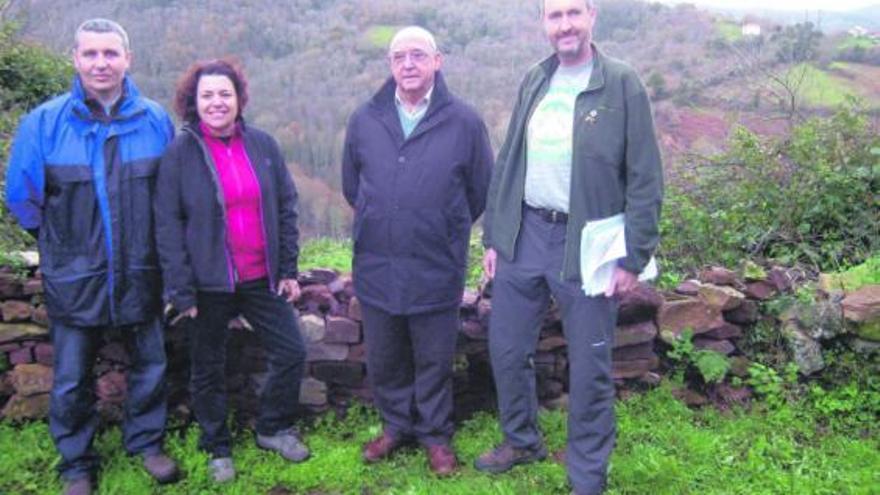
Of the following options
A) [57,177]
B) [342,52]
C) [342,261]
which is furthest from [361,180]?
[342,52]

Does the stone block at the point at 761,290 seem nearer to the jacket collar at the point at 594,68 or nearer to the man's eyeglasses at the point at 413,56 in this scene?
the jacket collar at the point at 594,68

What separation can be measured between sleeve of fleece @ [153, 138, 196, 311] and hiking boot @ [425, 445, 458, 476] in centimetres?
139

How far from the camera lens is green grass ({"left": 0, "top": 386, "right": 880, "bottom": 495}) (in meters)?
3.32

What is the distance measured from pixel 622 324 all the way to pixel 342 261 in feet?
12.9

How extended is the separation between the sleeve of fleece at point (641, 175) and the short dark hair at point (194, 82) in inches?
69.8

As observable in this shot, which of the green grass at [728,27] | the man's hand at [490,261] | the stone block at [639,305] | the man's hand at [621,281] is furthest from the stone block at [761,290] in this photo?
the green grass at [728,27]

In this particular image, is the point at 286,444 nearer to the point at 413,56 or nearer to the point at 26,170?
the point at 26,170

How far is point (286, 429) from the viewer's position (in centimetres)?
372

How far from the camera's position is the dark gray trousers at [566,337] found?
3.04m

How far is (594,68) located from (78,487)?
2.98 meters

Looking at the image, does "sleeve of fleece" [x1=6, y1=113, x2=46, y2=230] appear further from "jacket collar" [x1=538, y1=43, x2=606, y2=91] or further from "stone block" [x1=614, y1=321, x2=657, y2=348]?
"stone block" [x1=614, y1=321, x2=657, y2=348]

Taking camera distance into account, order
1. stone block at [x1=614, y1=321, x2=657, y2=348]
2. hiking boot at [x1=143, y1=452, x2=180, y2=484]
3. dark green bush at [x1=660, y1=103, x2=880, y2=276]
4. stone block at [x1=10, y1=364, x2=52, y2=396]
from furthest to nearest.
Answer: dark green bush at [x1=660, y1=103, x2=880, y2=276], stone block at [x1=614, y1=321, x2=657, y2=348], stone block at [x1=10, y1=364, x2=52, y2=396], hiking boot at [x1=143, y1=452, x2=180, y2=484]

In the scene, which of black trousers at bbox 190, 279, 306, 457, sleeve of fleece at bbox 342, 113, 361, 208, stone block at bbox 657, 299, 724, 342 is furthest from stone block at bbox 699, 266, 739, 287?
black trousers at bbox 190, 279, 306, 457

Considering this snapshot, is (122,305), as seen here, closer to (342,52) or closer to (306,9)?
(342,52)
